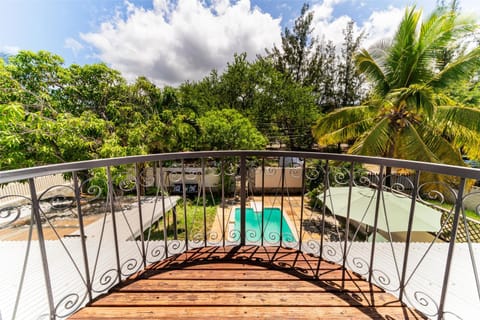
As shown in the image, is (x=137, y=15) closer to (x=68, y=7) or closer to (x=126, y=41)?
(x=126, y=41)

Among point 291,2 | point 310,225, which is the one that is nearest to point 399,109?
point 310,225

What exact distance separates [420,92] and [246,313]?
5687 mm

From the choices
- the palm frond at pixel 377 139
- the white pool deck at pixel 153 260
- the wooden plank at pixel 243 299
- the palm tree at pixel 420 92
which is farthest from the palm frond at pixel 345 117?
the wooden plank at pixel 243 299

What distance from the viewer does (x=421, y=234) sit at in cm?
568

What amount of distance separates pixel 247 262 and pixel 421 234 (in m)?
6.64

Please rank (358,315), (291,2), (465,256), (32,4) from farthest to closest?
(291,2), (32,4), (465,256), (358,315)

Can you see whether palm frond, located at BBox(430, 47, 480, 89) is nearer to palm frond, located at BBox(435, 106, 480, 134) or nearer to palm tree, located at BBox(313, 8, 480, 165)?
palm tree, located at BBox(313, 8, 480, 165)

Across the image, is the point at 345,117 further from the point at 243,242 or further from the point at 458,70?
the point at 243,242

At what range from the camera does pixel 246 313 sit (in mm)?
1368

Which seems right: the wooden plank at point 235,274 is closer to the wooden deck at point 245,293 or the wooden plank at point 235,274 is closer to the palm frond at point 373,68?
the wooden deck at point 245,293

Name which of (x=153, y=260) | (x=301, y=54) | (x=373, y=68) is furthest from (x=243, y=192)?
(x=301, y=54)

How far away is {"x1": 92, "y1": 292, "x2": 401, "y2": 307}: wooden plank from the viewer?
1.45 meters

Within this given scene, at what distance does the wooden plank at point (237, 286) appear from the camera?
1.59 meters

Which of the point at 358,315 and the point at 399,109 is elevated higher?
the point at 399,109
